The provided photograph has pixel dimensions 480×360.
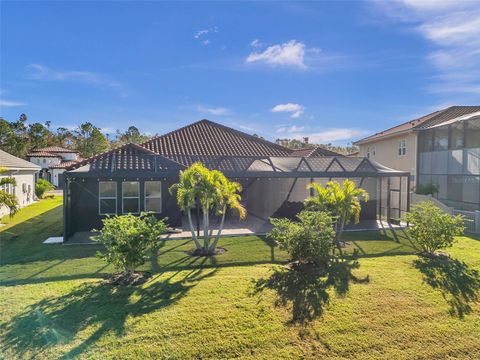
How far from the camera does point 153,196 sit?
46.0 feet

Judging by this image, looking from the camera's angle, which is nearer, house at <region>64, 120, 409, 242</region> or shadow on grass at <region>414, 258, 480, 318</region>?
shadow on grass at <region>414, 258, 480, 318</region>

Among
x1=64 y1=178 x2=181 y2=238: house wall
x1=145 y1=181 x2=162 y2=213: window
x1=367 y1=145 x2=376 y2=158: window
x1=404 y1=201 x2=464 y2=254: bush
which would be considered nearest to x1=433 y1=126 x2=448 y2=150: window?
x1=367 y1=145 x2=376 y2=158: window

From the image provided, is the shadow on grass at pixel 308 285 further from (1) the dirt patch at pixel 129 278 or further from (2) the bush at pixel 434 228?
(1) the dirt patch at pixel 129 278

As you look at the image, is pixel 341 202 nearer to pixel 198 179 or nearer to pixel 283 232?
pixel 283 232

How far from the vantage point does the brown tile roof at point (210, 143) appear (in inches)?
787

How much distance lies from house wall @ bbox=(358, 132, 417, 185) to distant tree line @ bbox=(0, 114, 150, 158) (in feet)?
152

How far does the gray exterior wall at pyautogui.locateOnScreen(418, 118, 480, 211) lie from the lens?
17422mm

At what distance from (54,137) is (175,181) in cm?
6181

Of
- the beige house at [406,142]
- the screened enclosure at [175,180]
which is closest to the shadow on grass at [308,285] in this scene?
the screened enclosure at [175,180]

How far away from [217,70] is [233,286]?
12.9 m

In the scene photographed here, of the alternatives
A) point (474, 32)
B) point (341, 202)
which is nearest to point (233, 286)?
point (341, 202)

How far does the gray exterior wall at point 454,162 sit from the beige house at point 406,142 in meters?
0.68

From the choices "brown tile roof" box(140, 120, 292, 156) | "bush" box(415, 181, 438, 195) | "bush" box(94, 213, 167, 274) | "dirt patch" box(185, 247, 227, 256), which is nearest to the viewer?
"bush" box(94, 213, 167, 274)

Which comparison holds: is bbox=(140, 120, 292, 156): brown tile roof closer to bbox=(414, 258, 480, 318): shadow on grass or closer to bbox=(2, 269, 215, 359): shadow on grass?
bbox=(2, 269, 215, 359): shadow on grass
